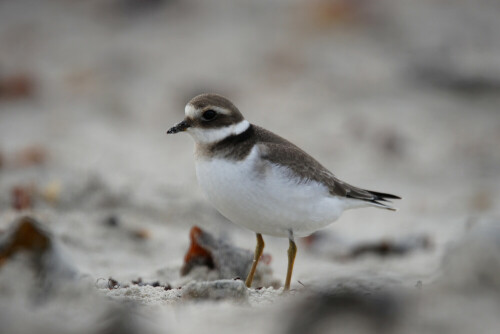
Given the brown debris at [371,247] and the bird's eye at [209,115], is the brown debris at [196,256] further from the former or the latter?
the brown debris at [371,247]

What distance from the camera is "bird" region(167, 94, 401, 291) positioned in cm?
495

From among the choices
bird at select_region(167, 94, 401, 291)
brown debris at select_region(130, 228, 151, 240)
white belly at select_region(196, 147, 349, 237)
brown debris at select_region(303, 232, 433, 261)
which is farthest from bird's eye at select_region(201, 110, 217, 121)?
brown debris at select_region(303, 232, 433, 261)

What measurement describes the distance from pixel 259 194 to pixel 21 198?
11.8ft

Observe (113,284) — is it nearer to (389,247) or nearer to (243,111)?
(389,247)

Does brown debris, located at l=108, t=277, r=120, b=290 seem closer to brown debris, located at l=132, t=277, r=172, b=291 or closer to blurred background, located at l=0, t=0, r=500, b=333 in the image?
brown debris, located at l=132, t=277, r=172, b=291

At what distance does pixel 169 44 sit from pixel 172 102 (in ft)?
5.61

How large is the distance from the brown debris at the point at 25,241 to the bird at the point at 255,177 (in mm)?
1196

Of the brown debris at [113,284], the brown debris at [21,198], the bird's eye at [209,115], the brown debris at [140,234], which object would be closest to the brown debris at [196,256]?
the brown debris at [113,284]

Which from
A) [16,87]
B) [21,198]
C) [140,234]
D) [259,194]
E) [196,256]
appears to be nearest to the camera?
[259,194]

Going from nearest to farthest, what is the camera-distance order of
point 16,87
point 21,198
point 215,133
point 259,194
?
1. point 259,194
2. point 215,133
3. point 21,198
4. point 16,87

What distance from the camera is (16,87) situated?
11609 millimetres

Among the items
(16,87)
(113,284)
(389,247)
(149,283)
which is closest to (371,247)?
(389,247)

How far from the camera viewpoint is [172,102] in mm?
11648

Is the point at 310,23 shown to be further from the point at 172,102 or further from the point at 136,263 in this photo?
the point at 136,263
